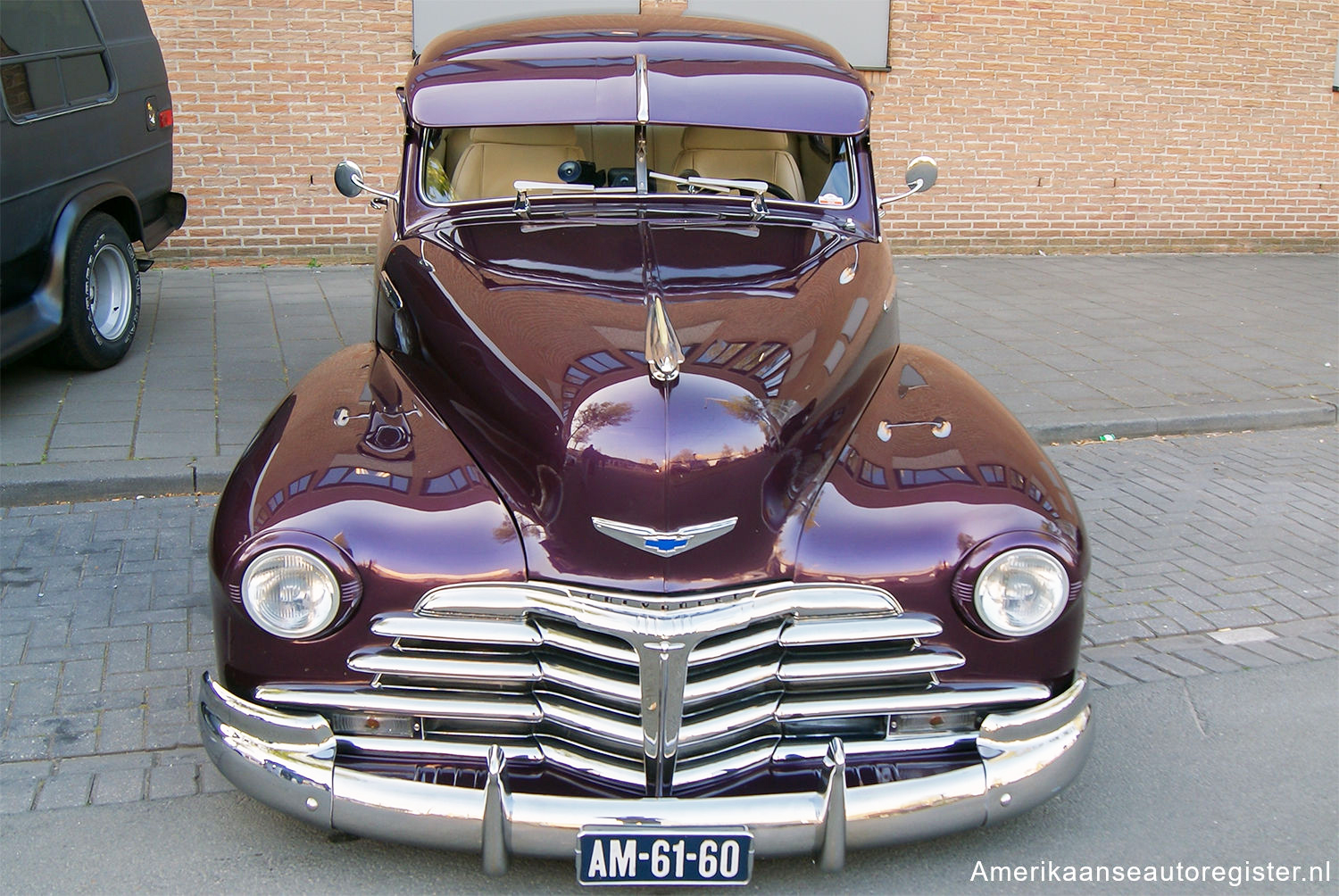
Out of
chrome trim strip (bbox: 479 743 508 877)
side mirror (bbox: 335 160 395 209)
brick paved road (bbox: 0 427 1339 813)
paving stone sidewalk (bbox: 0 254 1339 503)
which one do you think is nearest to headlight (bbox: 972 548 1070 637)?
chrome trim strip (bbox: 479 743 508 877)

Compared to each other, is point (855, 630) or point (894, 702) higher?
point (855, 630)

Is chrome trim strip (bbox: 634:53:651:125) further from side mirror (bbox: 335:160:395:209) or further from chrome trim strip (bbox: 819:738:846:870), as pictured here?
chrome trim strip (bbox: 819:738:846:870)

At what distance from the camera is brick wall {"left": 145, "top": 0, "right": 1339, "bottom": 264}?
9117 mm

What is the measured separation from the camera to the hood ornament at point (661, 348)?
288 centimetres

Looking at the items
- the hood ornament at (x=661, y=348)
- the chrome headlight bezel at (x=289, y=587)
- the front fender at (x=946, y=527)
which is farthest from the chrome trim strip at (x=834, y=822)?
the chrome headlight bezel at (x=289, y=587)

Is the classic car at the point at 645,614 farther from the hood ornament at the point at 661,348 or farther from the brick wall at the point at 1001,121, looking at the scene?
the brick wall at the point at 1001,121

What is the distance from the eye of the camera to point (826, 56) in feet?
15.1

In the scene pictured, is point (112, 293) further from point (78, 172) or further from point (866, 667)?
point (866, 667)

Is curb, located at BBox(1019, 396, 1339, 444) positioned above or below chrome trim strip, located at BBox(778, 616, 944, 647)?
below

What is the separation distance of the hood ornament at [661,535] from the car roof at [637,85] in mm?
1858

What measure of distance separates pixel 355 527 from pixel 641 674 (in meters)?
0.72

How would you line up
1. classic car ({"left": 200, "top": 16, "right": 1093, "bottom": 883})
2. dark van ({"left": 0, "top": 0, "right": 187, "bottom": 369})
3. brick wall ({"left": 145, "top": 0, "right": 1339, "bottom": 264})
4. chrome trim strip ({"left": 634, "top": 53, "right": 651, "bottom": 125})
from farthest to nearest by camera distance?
brick wall ({"left": 145, "top": 0, "right": 1339, "bottom": 264}), dark van ({"left": 0, "top": 0, "right": 187, "bottom": 369}), chrome trim strip ({"left": 634, "top": 53, "right": 651, "bottom": 125}), classic car ({"left": 200, "top": 16, "right": 1093, "bottom": 883})

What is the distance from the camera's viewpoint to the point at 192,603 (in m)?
4.24

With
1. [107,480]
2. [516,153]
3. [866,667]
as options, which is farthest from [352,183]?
[866,667]
